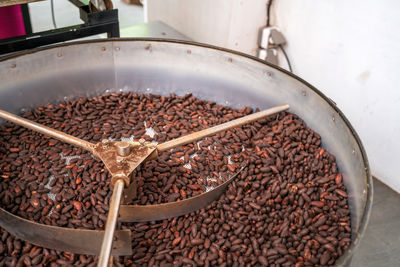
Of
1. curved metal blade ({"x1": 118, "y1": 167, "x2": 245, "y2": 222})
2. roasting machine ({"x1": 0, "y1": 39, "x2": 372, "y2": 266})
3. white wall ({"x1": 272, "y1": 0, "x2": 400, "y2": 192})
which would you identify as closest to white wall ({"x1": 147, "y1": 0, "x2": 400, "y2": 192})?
white wall ({"x1": 272, "y1": 0, "x2": 400, "y2": 192})

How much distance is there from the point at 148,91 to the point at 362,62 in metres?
0.88

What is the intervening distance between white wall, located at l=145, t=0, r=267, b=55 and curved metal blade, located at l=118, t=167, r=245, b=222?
1129 mm

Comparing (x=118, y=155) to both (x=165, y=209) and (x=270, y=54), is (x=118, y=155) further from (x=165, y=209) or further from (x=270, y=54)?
(x=270, y=54)

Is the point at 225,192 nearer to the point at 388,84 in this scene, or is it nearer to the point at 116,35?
the point at 116,35

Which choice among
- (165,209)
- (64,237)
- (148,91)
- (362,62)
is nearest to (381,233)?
(362,62)

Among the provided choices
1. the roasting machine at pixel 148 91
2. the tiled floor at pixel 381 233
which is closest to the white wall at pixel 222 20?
the tiled floor at pixel 381 233

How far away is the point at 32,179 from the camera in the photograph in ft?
3.49

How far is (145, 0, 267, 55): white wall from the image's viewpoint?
1899 millimetres

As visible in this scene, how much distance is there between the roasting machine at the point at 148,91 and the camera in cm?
87

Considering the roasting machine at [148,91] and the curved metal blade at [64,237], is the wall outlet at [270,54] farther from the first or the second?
the curved metal blade at [64,237]

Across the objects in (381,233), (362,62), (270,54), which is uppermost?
(362,62)

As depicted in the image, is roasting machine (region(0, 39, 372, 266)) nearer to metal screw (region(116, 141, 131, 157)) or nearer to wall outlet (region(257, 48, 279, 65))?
metal screw (region(116, 141, 131, 157))

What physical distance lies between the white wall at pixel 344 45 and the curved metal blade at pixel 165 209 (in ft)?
2.90

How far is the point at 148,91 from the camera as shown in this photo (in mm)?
1414
